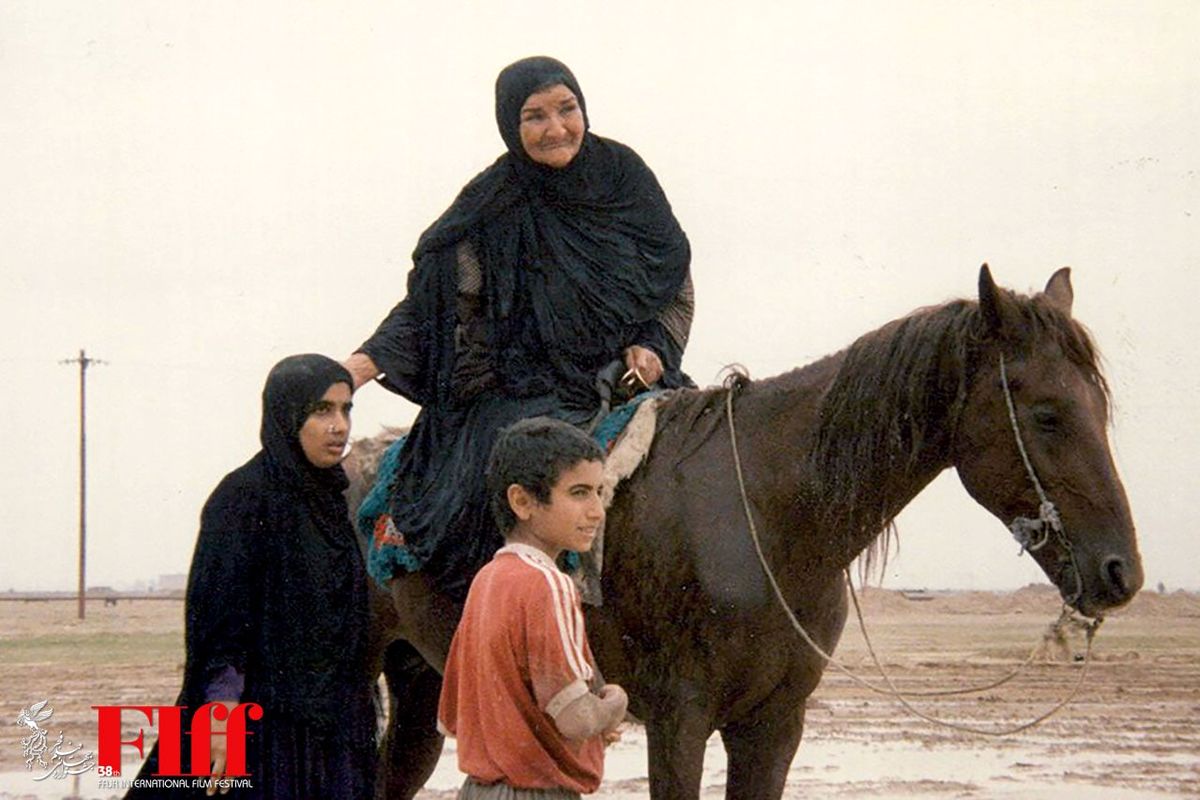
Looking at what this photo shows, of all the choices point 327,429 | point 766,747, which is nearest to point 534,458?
point 327,429

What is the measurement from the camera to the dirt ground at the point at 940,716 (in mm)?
9727

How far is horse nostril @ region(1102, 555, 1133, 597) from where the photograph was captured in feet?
14.9

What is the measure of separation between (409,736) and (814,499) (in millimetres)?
2384

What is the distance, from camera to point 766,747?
517cm

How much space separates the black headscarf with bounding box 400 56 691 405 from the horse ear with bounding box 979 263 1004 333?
49.1 inches

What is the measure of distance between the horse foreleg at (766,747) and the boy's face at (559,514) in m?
1.66

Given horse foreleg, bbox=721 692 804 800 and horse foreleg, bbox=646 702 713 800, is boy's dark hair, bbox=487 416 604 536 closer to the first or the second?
horse foreleg, bbox=646 702 713 800

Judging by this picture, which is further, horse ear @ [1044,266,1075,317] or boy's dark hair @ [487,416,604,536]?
horse ear @ [1044,266,1075,317]

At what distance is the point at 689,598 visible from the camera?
5094mm

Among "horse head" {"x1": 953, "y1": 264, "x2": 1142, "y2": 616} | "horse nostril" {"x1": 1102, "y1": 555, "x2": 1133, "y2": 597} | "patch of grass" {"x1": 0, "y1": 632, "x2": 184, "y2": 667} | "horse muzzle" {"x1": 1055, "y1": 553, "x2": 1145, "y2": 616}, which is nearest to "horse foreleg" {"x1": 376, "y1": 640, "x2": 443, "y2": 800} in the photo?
"horse head" {"x1": 953, "y1": 264, "x2": 1142, "y2": 616}

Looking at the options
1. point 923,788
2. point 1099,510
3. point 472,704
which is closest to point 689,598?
point 1099,510

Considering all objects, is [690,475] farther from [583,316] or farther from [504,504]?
[504,504]

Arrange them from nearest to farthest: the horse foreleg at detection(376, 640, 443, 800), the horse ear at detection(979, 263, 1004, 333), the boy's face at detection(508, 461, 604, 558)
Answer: the boy's face at detection(508, 461, 604, 558), the horse ear at detection(979, 263, 1004, 333), the horse foreleg at detection(376, 640, 443, 800)

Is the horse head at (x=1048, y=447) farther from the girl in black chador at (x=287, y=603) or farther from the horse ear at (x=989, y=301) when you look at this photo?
the girl in black chador at (x=287, y=603)
